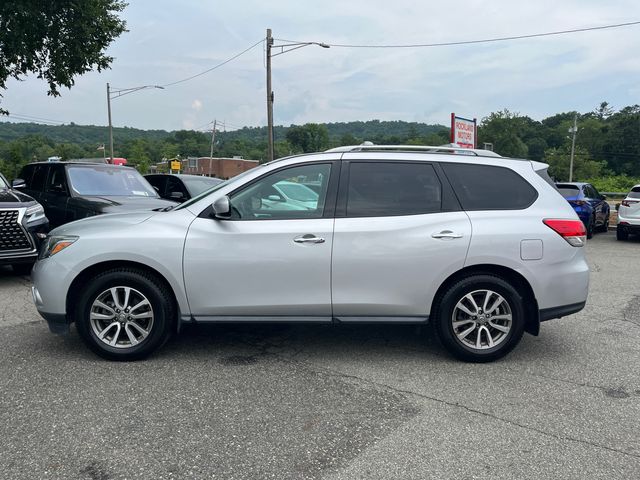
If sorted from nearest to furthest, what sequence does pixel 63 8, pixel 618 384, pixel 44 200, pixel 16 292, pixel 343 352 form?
pixel 618 384, pixel 343 352, pixel 16 292, pixel 44 200, pixel 63 8

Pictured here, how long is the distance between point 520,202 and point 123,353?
356 centimetres

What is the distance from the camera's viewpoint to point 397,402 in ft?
12.1

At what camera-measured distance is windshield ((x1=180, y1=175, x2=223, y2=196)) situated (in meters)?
11.3

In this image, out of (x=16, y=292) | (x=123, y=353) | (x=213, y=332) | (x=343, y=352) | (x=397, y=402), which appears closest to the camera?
(x=397, y=402)

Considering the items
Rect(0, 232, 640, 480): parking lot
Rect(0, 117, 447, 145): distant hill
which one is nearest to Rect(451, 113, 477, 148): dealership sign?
Rect(0, 232, 640, 480): parking lot

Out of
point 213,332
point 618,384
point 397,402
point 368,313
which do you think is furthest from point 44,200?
point 618,384

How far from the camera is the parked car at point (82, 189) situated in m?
8.70

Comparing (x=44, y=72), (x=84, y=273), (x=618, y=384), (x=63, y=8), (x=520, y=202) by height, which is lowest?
(x=618, y=384)

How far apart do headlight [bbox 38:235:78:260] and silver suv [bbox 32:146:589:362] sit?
0.01 meters

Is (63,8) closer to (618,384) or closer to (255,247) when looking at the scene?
Result: (255,247)

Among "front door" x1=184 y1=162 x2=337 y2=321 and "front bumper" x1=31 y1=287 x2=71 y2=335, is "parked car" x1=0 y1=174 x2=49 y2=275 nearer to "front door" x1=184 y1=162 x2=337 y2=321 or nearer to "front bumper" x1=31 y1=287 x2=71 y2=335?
"front bumper" x1=31 y1=287 x2=71 y2=335

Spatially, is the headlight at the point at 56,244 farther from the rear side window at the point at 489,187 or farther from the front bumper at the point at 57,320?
the rear side window at the point at 489,187

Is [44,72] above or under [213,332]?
above

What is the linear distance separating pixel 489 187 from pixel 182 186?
817 centimetres
